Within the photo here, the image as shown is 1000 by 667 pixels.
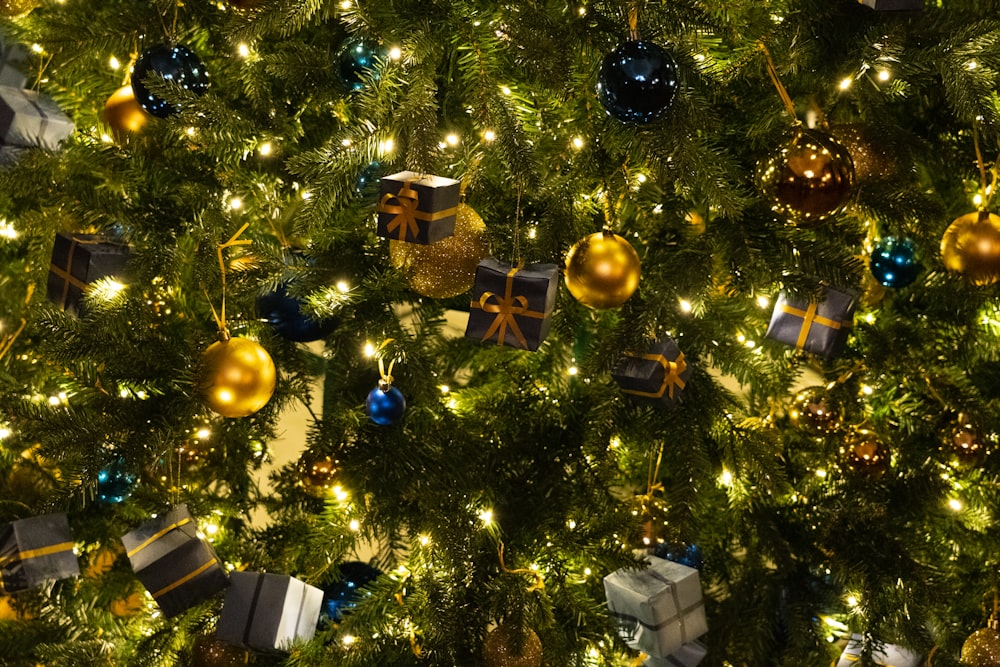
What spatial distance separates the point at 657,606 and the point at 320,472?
0.50 metres

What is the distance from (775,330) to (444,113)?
55cm

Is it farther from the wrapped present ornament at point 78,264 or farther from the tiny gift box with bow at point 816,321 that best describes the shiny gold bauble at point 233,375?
the tiny gift box with bow at point 816,321

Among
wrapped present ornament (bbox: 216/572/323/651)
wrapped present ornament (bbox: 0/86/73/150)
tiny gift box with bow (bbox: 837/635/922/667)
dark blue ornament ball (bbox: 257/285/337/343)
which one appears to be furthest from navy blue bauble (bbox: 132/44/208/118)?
tiny gift box with bow (bbox: 837/635/922/667)

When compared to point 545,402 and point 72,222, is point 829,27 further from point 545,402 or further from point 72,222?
point 72,222

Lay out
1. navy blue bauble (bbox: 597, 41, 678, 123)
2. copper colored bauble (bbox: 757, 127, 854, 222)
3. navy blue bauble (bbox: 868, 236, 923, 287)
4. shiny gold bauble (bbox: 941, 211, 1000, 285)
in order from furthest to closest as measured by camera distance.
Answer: navy blue bauble (bbox: 868, 236, 923, 287)
shiny gold bauble (bbox: 941, 211, 1000, 285)
copper colored bauble (bbox: 757, 127, 854, 222)
navy blue bauble (bbox: 597, 41, 678, 123)

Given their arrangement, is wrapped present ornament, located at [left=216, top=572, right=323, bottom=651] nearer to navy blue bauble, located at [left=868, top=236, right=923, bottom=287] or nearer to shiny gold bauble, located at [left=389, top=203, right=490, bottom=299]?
shiny gold bauble, located at [left=389, top=203, right=490, bottom=299]

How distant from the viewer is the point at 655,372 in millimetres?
1200

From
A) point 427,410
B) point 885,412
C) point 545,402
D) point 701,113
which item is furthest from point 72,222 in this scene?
point 885,412

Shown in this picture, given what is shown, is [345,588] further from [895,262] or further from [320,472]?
[895,262]

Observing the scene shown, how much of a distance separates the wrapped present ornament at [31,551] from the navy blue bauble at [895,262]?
3.81 feet

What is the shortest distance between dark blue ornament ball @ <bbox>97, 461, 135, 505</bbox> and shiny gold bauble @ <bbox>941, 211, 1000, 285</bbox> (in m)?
1.11

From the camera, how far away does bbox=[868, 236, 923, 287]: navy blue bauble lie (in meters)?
1.34

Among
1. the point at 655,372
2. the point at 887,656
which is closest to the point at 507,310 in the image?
the point at 655,372

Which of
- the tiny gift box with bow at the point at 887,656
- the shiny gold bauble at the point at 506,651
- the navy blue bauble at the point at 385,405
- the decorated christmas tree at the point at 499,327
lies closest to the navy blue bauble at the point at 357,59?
the decorated christmas tree at the point at 499,327
